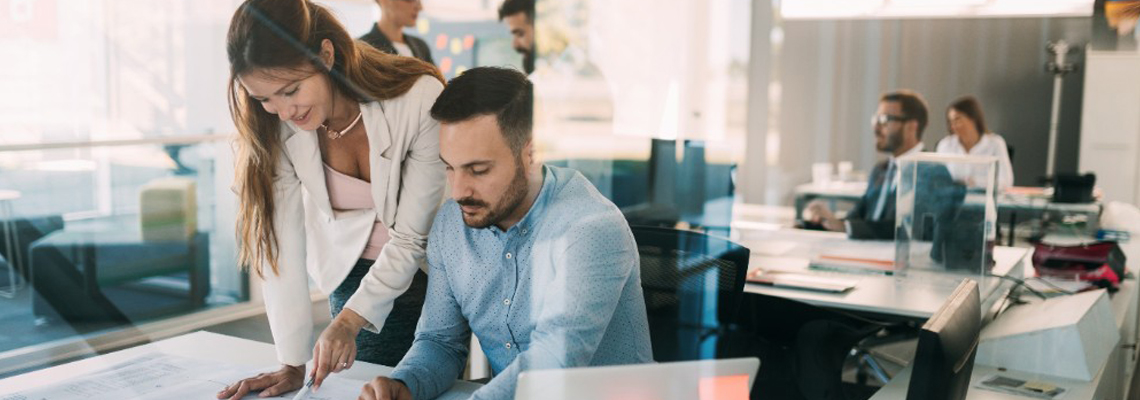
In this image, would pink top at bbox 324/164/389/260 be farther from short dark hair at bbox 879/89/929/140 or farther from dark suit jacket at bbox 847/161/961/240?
short dark hair at bbox 879/89/929/140

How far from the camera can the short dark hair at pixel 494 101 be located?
3.76 feet

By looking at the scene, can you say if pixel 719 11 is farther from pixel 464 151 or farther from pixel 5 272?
pixel 5 272

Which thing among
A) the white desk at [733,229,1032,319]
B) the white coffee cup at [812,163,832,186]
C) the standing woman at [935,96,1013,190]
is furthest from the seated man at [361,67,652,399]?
the white coffee cup at [812,163,832,186]

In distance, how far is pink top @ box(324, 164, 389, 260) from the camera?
124cm

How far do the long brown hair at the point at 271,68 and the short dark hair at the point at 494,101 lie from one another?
0.05m

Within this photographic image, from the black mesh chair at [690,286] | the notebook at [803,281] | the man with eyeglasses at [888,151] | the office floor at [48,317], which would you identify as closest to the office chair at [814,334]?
the notebook at [803,281]

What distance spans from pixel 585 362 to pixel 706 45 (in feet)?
1.55

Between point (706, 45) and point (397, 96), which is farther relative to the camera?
point (706, 45)

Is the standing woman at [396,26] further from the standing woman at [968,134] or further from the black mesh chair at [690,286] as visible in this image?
the standing woman at [968,134]

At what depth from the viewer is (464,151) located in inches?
44.6

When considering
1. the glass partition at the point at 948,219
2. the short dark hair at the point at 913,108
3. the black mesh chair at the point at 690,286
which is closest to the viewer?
the black mesh chair at the point at 690,286

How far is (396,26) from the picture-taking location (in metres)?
1.22

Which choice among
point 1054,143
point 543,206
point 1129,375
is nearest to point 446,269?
point 543,206

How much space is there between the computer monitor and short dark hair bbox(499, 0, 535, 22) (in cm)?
59
